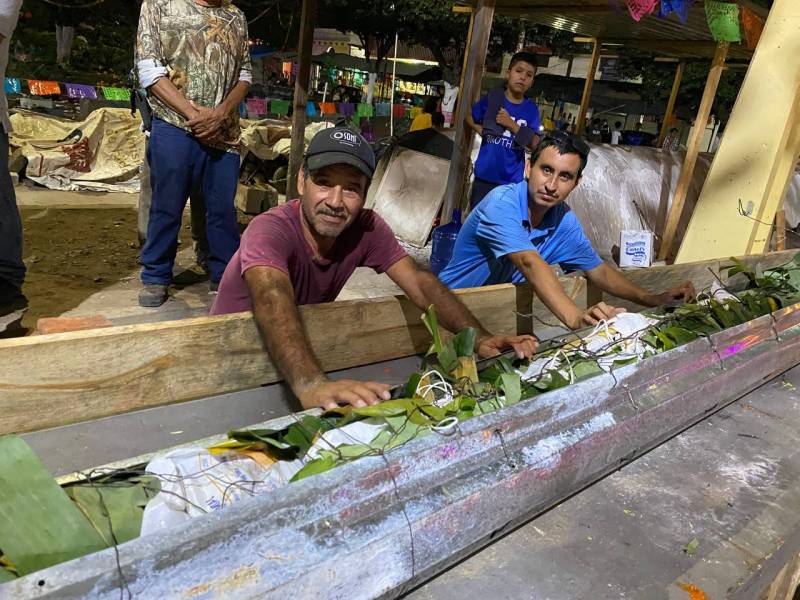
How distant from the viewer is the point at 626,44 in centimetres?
1010

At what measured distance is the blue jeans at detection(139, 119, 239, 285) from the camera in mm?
3654

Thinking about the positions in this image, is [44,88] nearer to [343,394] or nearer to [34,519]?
[343,394]

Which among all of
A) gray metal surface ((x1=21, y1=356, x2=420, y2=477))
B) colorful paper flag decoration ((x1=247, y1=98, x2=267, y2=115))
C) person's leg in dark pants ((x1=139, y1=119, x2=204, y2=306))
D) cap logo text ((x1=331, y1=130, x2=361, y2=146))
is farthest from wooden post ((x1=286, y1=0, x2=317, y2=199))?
colorful paper flag decoration ((x1=247, y1=98, x2=267, y2=115))

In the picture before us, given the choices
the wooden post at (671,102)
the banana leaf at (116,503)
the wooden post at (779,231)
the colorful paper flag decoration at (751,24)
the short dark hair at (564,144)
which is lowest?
the banana leaf at (116,503)

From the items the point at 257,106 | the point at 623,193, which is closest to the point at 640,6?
the point at 623,193

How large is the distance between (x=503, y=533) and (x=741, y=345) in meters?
1.48

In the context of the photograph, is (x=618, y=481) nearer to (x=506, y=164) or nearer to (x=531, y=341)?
(x=531, y=341)

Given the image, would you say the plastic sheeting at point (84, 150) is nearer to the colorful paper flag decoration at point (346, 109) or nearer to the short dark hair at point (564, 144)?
the short dark hair at point (564, 144)

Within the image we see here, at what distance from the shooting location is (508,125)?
16.4 ft

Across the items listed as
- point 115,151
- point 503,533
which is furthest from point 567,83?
point 503,533

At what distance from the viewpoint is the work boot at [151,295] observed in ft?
12.7

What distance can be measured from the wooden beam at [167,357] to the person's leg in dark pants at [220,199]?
190cm

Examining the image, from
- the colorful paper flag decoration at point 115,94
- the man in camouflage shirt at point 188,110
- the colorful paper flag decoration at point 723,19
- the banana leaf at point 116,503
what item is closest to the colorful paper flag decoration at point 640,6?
the colorful paper flag decoration at point 723,19

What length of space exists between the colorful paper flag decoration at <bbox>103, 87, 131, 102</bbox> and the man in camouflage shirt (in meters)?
7.29
